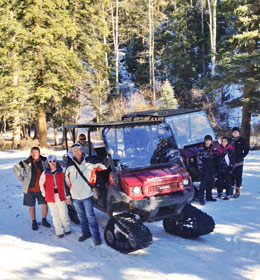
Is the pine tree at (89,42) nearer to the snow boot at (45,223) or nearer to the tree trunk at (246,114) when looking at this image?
the tree trunk at (246,114)

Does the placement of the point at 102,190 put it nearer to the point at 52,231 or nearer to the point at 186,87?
the point at 52,231

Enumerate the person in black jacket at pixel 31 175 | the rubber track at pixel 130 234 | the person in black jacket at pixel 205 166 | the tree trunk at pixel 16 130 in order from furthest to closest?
the tree trunk at pixel 16 130 → the person in black jacket at pixel 205 166 → the person in black jacket at pixel 31 175 → the rubber track at pixel 130 234

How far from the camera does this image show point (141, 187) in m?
4.96

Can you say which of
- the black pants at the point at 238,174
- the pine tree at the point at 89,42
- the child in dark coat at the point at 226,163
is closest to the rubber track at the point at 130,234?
the child in dark coat at the point at 226,163

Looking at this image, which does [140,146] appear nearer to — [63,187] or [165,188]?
[165,188]

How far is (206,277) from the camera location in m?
4.15

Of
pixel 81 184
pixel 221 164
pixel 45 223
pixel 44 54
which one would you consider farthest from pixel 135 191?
pixel 44 54

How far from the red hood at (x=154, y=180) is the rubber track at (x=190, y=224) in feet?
1.95

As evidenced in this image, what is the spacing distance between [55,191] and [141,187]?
1793 millimetres

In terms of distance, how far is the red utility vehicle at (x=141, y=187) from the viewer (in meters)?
4.95

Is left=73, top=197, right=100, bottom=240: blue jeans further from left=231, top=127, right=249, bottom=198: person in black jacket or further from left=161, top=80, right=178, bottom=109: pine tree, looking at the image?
left=161, top=80, right=178, bottom=109: pine tree

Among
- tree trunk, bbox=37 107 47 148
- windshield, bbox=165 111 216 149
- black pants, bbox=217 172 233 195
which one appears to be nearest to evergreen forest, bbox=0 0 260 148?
tree trunk, bbox=37 107 47 148

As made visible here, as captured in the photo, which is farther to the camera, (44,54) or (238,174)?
(44,54)

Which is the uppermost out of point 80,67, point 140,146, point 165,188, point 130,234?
point 80,67
